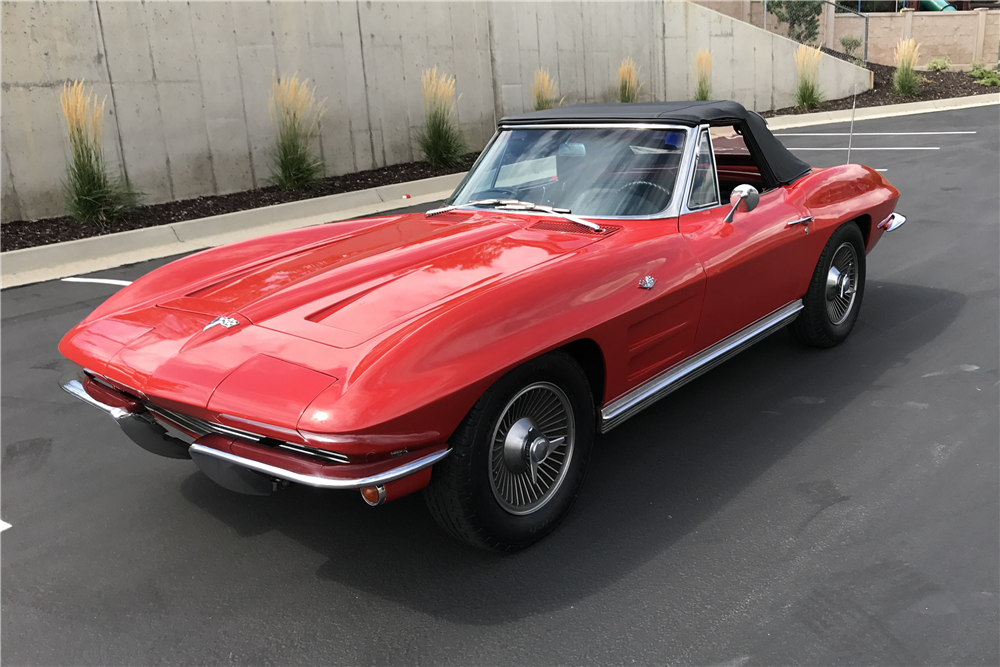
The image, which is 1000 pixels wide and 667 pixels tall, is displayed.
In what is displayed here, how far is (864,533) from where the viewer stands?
3061 millimetres

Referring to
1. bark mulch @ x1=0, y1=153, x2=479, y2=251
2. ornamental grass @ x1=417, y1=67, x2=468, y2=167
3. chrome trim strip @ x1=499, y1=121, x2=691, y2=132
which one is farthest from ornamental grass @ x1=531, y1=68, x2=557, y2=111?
chrome trim strip @ x1=499, y1=121, x2=691, y2=132

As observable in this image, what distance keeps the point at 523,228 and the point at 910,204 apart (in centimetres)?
690

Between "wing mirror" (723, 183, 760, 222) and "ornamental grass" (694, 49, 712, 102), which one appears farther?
"ornamental grass" (694, 49, 712, 102)

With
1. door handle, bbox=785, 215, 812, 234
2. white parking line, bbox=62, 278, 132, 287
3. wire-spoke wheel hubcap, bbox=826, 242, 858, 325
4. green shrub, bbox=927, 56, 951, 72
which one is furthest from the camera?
green shrub, bbox=927, 56, 951, 72

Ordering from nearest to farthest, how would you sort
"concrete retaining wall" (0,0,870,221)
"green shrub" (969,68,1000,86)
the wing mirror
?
Answer: the wing mirror, "concrete retaining wall" (0,0,870,221), "green shrub" (969,68,1000,86)

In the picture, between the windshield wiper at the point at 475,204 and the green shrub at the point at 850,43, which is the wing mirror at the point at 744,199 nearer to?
the windshield wiper at the point at 475,204

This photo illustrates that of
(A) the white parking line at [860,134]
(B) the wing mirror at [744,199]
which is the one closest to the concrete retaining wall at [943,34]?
(A) the white parking line at [860,134]

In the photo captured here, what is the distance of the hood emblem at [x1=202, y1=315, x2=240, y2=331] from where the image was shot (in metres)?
2.92

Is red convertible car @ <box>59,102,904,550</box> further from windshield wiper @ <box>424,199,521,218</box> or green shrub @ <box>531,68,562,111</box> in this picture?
green shrub @ <box>531,68,562,111</box>

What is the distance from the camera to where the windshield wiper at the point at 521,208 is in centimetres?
367

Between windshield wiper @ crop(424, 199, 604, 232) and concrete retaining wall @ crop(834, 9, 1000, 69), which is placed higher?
concrete retaining wall @ crop(834, 9, 1000, 69)

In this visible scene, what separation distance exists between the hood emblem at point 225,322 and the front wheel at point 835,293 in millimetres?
3117

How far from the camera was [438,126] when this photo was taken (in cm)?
1279

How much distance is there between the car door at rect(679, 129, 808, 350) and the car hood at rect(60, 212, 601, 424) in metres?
0.58
